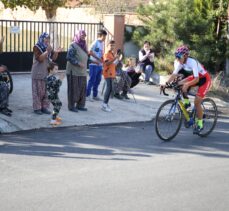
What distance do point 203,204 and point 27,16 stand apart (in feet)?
103

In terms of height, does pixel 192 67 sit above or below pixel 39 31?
below

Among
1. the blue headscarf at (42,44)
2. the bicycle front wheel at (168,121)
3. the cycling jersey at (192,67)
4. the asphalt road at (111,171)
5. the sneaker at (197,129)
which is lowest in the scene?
the asphalt road at (111,171)

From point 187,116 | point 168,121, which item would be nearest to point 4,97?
point 168,121

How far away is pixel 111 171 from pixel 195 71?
3.17 meters

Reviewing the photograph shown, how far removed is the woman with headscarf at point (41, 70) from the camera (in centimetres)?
1177

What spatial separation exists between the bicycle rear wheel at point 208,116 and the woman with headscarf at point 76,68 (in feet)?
9.40

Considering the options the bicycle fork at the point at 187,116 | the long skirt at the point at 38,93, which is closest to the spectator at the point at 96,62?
the long skirt at the point at 38,93

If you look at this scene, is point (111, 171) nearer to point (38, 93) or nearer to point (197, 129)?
point (197, 129)

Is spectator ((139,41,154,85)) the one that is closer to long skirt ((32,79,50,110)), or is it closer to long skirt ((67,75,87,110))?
long skirt ((67,75,87,110))

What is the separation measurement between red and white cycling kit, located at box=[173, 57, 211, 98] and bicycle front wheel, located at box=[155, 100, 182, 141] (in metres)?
0.62

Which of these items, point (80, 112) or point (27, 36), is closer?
point (80, 112)

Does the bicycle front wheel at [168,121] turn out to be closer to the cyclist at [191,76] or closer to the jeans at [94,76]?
the cyclist at [191,76]

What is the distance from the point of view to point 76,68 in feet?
41.3

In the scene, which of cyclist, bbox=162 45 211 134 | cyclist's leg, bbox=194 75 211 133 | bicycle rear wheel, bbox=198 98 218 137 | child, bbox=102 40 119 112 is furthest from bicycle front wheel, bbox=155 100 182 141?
child, bbox=102 40 119 112
